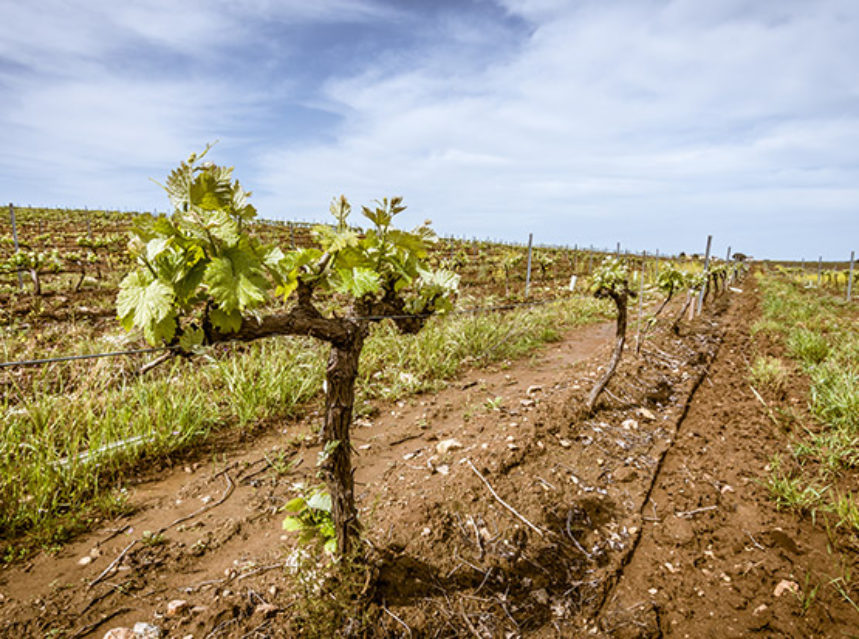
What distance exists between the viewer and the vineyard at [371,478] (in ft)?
4.79

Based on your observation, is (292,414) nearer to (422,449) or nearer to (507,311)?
(422,449)

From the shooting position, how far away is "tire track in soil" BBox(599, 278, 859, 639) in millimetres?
2059

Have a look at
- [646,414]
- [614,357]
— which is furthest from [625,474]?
[646,414]

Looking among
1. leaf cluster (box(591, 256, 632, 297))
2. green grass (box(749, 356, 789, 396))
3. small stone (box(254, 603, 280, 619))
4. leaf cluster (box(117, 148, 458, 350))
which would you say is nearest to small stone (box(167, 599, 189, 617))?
small stone (box(254, 603, 280, 619))

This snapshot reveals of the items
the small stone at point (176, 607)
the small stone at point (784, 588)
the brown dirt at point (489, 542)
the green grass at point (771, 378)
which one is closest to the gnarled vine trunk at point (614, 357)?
→ the brown dirt at point (489, 542)

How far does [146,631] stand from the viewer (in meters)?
1.77

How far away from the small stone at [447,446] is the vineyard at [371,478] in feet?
0.05

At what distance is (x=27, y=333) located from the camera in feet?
19.2

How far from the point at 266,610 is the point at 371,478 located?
122 cm

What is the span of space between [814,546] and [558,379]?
2662 mm

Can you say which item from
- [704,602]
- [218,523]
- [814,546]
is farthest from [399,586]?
[814,546]

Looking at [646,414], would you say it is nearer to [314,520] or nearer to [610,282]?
[610,282]

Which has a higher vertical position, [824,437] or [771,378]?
[771,378]

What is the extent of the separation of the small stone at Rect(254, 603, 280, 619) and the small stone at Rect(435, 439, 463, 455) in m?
1.60
